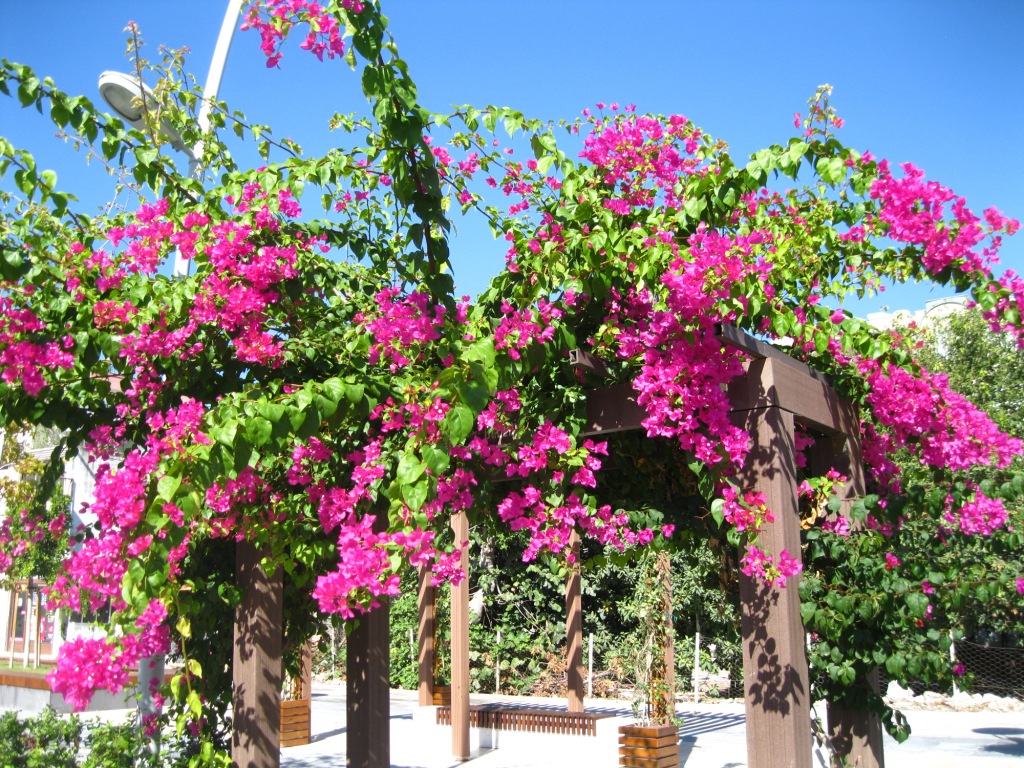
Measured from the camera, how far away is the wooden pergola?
304cm

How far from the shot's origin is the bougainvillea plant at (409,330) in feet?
8.61

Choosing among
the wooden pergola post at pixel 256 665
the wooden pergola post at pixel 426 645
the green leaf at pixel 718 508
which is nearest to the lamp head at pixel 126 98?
the wooden pergola post at pixel 256 665

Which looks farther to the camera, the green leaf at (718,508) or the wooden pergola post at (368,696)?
the wooden pergola post at (368,696)

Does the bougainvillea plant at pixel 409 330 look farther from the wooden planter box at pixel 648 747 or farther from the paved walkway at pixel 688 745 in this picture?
the paved walkway at pixel 688 745

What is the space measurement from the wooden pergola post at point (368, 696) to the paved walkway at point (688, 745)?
13.5 feet

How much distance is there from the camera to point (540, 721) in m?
9.14

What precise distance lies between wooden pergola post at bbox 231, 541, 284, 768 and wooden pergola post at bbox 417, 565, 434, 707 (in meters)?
6.53

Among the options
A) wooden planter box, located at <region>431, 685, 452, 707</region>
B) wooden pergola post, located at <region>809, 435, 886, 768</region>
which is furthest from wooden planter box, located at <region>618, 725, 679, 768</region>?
wooden pergola post, located at <region>809, 435, 886, 768</region>

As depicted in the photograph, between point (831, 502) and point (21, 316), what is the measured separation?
112 inches

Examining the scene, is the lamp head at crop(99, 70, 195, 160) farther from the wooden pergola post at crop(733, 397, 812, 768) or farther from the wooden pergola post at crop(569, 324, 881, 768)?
the wooden pergola post at crop(733, 397, 812, 768)

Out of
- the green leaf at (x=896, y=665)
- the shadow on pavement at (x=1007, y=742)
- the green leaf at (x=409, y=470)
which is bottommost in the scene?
the shadow on pavement at (x=1007, y=742)

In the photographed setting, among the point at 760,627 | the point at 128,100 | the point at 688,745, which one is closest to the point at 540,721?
the point at 688,745

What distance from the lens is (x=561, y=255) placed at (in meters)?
3.04

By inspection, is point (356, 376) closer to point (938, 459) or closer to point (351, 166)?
point (351, 166)
